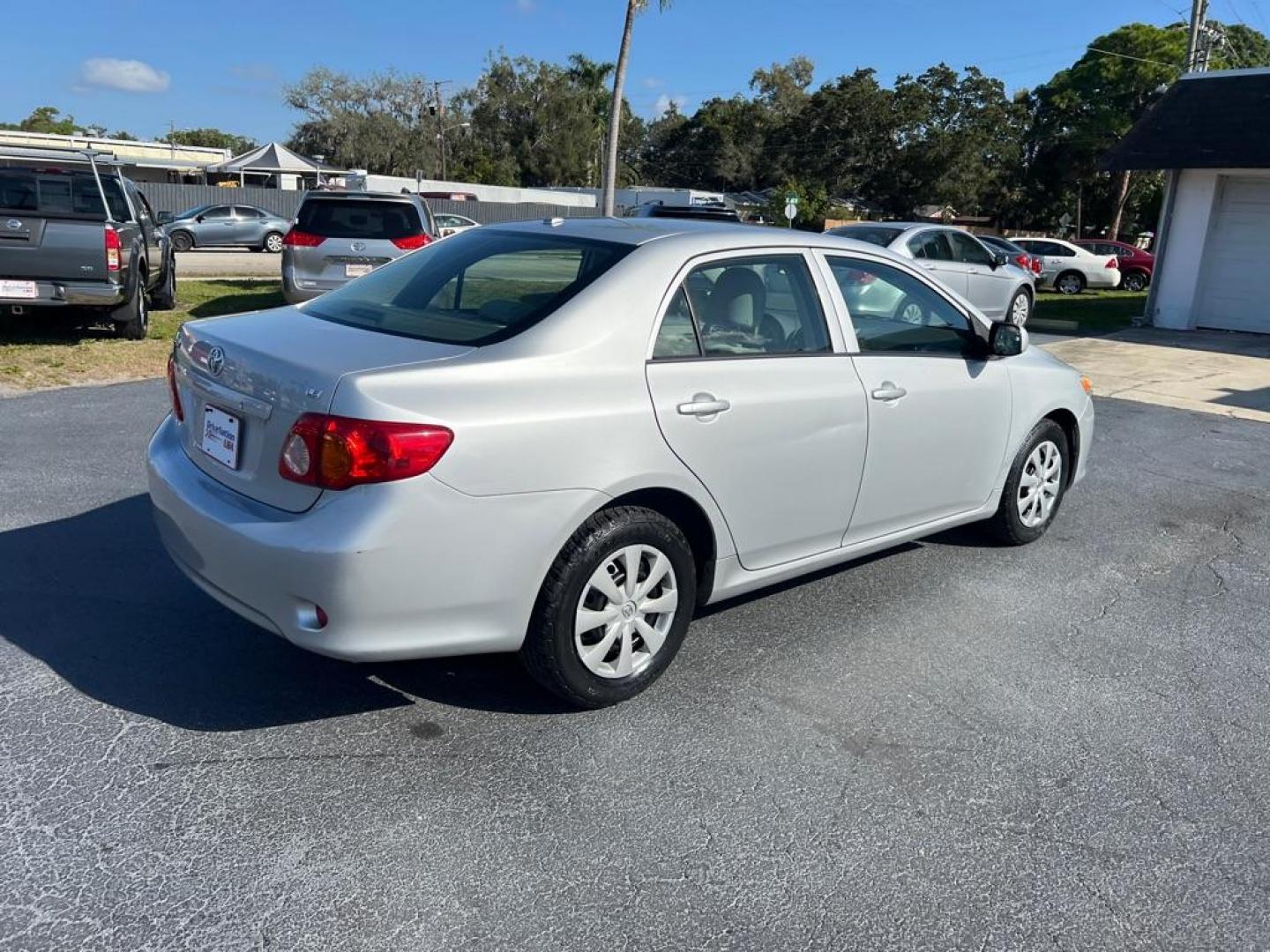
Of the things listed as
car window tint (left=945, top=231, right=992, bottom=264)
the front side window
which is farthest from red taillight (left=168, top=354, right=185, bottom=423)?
car window tint (left=945, top=231, right=992, bottom=264)

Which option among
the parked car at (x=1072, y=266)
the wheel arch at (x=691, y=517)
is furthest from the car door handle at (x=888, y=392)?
the parked car at (x=1072, y=266)

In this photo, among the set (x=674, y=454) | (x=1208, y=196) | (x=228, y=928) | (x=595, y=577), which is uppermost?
(x=1208, y=196)

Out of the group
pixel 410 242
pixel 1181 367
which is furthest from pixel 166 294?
pixel 1181 367

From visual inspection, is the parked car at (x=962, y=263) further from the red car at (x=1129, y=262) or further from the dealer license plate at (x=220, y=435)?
the red car at (x=1129, y=262)

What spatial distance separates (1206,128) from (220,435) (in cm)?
1755

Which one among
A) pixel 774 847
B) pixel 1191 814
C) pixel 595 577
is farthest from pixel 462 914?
pixel 1191 814

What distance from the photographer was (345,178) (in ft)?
138

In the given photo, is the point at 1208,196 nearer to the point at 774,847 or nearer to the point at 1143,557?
the point at 1143,557

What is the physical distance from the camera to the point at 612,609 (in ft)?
11.4

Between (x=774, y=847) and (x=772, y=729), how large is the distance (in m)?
0.67

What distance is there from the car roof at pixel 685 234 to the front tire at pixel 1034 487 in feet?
4.66

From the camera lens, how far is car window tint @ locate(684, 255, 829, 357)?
382 cm

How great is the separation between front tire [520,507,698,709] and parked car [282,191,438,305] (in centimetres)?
869

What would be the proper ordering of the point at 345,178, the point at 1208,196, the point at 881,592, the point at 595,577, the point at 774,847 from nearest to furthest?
the point at 774,847
the point at 595,577
the point at 881,592
the point at 1208,196
the point at 345,178
